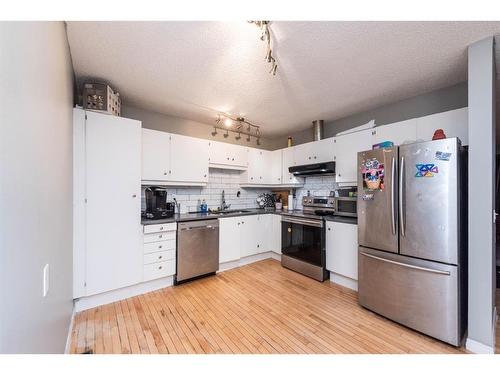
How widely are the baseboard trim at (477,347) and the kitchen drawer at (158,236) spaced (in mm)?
3043

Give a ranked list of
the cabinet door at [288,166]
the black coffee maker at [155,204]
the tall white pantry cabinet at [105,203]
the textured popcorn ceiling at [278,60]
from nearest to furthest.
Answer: the textured popcorn ceiling at [278,60]
the tall white pantry cabinet at [105,203]
the black coffee maker at [155,204]
the cabinet door at [288,166]

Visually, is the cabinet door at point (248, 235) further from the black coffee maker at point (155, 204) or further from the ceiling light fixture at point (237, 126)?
the ceiling light fixture at point (237, 126)

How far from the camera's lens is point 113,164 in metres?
2.38

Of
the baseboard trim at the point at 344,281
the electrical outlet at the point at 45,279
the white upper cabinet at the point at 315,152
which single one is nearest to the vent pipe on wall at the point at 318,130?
the white upper cabinet at the point at 315,152

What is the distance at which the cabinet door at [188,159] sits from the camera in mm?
3090

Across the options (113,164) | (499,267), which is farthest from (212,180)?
(499,267)

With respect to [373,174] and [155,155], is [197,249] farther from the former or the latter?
[373,174]

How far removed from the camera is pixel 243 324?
2.03 meters

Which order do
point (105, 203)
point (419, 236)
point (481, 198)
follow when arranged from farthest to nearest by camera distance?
1. point (105, 203)
2. point (419, 236)
3. point (481, 198)

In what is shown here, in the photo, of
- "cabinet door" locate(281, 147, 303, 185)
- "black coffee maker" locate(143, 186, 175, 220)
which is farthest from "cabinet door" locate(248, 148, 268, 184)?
"black coffee maker" locate(143, 186, 175, 220)

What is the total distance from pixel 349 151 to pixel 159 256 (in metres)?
2.95

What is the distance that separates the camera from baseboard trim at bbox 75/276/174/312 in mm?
2252

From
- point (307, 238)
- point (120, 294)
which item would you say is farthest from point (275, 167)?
point (120, 294)

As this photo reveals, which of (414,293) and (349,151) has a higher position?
(349,151)
